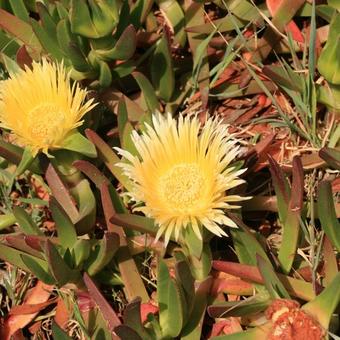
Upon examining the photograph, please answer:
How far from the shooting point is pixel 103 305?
1.18 meters

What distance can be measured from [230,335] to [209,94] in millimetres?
536

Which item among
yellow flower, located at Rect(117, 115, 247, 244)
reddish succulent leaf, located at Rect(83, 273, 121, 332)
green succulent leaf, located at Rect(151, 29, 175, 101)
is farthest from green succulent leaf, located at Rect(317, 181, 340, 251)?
green succulent leaf, located at Rect(151, 29, 175, 101)

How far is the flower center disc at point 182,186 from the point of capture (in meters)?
1.15

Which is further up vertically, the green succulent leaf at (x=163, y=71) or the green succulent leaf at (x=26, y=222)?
the green succulent leaf at (x=163, y=71)

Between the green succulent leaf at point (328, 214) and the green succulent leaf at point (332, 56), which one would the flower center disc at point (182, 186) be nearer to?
the green succulent leaf at point (328, 214)

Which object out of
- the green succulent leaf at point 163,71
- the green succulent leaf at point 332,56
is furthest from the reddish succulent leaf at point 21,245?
the green succulent leaf at point 332,56

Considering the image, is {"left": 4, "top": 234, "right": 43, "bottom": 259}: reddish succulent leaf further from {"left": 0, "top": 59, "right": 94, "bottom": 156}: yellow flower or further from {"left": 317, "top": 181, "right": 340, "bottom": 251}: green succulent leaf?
Result: {"left": 317, "top": 181, "right": 340, "bottom": 251}: green succulent leaf

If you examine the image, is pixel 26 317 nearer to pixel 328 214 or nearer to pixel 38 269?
pixel 38 269

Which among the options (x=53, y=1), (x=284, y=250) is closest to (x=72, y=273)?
(x=284, y=250)

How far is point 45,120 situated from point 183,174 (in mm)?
255

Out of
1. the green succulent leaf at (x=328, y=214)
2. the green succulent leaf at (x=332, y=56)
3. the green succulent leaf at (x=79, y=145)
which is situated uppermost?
the green succulent leaf at (x=332, y=56)

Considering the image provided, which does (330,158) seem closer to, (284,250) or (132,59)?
(284,250)

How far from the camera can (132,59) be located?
1.53 metres

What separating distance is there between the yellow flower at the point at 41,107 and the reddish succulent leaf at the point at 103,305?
223mm
